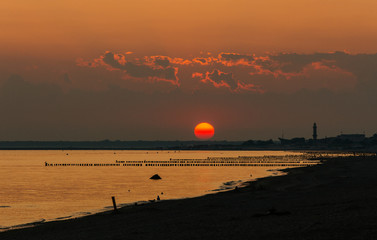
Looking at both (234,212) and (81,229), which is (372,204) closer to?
(234,212)

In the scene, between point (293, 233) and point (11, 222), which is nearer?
point (293, 233)

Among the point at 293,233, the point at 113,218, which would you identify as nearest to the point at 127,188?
the point at 113,218

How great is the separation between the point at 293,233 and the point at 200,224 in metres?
7.58

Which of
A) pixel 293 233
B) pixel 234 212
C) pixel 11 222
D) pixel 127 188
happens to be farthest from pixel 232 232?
pixel 127 188

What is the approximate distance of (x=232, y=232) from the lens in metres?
27.1

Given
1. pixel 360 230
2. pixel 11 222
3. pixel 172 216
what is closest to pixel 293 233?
pixel 360 230

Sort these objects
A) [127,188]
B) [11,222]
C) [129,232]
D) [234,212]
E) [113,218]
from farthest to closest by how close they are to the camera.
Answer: [127,188] → [11,222] → [113,218] → [234,212] → [129,232]

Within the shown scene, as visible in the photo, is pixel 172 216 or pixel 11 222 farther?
pixel 11 222

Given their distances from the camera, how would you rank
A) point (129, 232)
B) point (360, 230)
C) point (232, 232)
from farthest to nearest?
point (129, 232) < point (232, 232) < point (360, 230)

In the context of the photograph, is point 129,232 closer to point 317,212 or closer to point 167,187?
point 317,212

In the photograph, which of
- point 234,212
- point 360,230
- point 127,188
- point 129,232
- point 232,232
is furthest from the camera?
point 127,188

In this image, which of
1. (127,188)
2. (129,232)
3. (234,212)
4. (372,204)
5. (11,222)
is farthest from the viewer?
(127,188)

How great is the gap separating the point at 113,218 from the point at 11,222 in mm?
11228

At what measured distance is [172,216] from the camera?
125ft
